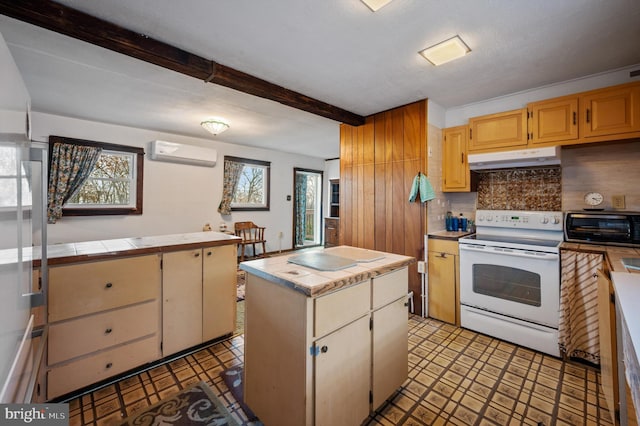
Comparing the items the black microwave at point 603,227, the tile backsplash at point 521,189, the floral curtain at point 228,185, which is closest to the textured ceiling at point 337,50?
the tile backsplash at point 521,189

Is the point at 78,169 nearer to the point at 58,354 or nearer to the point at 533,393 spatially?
the point at 58,354

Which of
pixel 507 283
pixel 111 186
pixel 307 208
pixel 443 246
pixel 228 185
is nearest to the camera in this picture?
pixel 507 283

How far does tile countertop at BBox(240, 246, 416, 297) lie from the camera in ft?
4.09

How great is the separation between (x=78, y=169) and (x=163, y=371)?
3380 millimetres

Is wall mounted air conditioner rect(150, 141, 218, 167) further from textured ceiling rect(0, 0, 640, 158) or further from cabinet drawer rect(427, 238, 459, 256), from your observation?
cabinet drawer rect(427, 238, 459, 256)

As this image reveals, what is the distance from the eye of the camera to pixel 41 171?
108 cm

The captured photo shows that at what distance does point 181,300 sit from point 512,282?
288 cm

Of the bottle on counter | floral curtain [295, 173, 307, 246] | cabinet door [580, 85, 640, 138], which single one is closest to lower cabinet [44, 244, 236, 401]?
the bottle on counter

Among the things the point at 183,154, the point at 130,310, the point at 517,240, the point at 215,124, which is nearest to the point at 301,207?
the point at 183,154

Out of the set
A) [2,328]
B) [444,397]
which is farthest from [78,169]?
[444,397]

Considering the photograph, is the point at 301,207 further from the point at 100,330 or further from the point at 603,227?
the point at 603,227

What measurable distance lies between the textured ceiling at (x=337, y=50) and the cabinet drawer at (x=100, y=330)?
1984mm

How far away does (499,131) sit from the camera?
283 cm

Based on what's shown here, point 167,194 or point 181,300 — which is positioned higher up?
point 167,194
